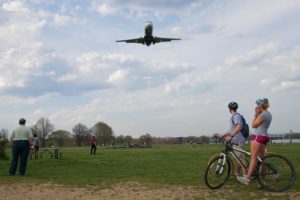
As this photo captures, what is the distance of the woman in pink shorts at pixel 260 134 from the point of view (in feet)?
33.0

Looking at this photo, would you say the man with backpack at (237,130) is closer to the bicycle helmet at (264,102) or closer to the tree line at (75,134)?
the bicycle helmet at (264,102)

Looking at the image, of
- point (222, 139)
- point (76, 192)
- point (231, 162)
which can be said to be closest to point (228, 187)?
point (231, 162)

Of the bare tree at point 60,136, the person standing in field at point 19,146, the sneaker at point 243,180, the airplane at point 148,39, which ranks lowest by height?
the sneaker at point 243,180

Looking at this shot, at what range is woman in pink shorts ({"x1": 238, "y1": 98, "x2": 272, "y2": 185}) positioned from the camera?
10055 millimetres

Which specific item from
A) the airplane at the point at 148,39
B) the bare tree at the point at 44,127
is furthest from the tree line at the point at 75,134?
the airplane at the point at 148,39

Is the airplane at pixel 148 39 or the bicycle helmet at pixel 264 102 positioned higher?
the airplane at pixel 148 39

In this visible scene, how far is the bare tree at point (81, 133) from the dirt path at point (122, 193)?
14360 centimetres

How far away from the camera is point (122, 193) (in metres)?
10.1

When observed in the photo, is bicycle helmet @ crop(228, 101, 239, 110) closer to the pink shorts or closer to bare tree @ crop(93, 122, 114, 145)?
the pink shorts

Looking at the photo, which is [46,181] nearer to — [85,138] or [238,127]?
[238,127]

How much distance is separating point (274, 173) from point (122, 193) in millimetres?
3313

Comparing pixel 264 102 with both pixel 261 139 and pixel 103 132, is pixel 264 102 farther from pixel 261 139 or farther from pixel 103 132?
pixel 103 132

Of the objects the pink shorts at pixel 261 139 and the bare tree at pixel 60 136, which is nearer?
the pink shorts at pixel 261 139

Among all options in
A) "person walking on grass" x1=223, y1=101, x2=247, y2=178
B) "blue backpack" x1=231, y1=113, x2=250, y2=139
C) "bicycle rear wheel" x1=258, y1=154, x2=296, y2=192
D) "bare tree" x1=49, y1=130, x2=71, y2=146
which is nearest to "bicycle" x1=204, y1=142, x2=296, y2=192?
"bicycle rear wheel" x1=258, y1=154, x2=296, y2=192
